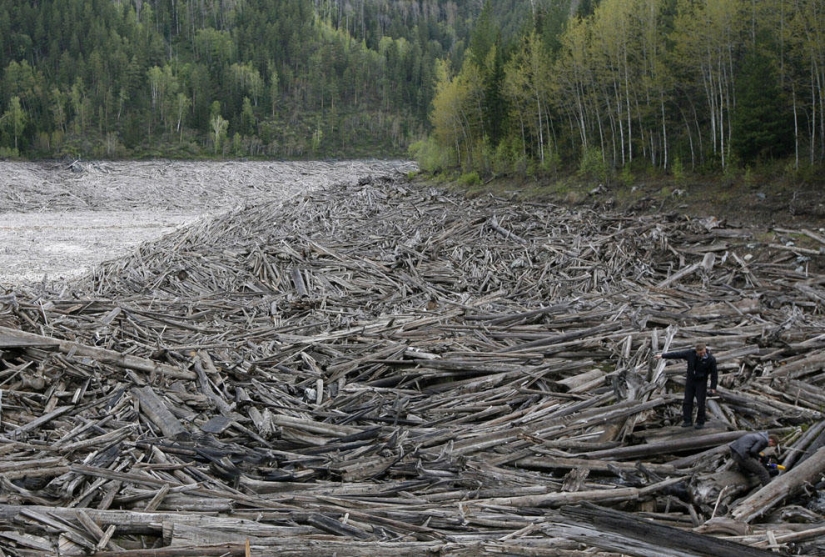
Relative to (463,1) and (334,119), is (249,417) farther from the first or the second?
(463,1)

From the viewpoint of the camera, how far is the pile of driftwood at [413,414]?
19.6ft

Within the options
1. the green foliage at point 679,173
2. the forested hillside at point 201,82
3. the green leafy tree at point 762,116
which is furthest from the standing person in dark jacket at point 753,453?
the forested hillside at point 201,82

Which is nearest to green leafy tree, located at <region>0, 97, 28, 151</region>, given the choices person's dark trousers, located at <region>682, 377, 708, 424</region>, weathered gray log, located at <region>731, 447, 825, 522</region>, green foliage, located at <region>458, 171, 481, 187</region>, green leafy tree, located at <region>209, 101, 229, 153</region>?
green leafy tree, located at <region>209, 101, 229, 153</region>

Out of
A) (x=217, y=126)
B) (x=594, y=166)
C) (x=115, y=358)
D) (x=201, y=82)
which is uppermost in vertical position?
(x=201, y=82)

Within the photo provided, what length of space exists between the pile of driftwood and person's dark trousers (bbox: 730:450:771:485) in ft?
0.42

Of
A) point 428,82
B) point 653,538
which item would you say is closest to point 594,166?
point 653,538

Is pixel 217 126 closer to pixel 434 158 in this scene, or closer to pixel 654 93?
pixel 434 158

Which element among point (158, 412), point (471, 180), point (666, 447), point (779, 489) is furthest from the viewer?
point (471, 180)

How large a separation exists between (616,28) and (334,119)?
77.3 metres

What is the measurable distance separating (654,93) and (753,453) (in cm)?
2671

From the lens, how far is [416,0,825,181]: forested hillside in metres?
22.2

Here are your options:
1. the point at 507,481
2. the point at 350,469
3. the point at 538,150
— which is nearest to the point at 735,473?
the point at 507,481

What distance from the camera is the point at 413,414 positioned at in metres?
8.95

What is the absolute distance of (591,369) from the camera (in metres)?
10.1
